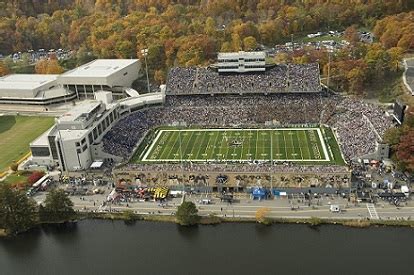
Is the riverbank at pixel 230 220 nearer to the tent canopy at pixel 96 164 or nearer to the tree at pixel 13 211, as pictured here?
the tree at pixel 13 211

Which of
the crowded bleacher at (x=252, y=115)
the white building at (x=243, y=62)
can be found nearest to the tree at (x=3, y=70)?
the crowded bleacher at (x=252, y=115)

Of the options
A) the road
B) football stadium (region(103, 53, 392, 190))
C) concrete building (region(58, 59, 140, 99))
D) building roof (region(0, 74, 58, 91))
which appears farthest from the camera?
building roof (region(0, 74, 58, 91))

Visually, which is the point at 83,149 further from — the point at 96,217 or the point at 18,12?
the point at 18,12

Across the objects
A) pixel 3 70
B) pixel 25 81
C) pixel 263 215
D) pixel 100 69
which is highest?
pixel 100 69

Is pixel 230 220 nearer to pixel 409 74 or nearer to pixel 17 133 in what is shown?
pixel 17 133

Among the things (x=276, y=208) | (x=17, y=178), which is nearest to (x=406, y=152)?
(x=276, y=208)

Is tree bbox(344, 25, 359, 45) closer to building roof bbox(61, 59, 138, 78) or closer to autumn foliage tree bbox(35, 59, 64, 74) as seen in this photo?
building roof bbox(61, 59, 138, 78)

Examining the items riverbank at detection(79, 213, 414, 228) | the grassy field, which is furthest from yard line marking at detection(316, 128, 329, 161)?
the grassy field
